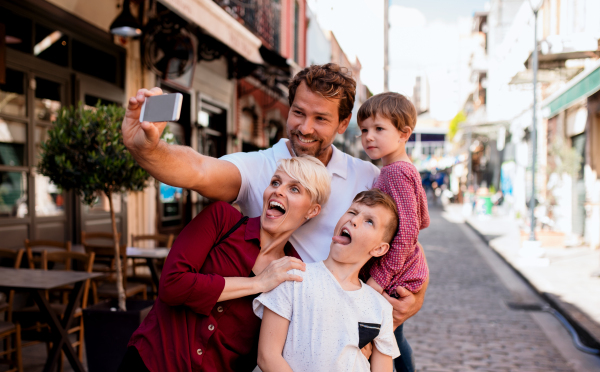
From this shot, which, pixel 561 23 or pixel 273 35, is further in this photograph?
pixel 561 23

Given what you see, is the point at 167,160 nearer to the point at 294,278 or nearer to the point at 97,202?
the point at 294,278

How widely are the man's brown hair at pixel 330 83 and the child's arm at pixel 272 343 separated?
99cm

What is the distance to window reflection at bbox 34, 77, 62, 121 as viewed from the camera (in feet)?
20.5

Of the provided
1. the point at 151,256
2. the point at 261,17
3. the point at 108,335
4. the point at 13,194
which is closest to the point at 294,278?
the point at 108,335

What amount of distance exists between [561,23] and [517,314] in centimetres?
1320

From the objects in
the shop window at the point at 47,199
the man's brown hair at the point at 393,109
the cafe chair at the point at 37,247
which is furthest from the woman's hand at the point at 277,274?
the shop window at the point at 47,199

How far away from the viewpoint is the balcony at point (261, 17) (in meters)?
11.6

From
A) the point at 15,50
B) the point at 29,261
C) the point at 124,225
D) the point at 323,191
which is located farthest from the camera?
the point at 124,225

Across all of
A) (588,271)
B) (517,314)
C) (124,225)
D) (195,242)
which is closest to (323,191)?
(195,242)

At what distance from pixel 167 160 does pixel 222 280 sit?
48 cm

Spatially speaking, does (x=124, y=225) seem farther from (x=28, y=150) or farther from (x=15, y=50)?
(x=15, y=50)

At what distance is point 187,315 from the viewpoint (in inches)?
74.5

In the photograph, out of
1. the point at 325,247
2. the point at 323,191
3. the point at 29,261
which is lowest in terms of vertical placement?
the point at 29,261

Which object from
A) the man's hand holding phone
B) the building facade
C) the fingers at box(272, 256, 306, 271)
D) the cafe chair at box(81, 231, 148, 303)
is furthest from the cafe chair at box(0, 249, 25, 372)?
the man's hand holding phone
